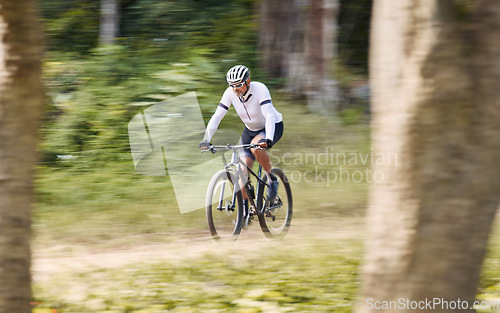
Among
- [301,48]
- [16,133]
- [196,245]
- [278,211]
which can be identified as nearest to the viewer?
[16,133]

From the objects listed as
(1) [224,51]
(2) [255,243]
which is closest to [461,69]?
(2) [255,243]

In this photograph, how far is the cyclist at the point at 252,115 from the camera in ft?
23.5

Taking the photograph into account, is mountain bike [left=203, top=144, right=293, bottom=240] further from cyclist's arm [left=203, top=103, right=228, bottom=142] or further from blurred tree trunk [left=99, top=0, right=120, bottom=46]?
blurred tree trunk [left=99, top=0, right=120, bottom=46]

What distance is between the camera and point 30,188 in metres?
3.77

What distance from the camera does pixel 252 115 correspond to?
7.55m

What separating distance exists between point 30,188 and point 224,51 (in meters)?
10.1

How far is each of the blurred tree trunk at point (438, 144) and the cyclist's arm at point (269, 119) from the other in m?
3.92

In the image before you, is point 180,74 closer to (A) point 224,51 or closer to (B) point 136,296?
(A) point 224,51

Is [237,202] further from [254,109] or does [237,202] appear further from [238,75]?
[238,75]

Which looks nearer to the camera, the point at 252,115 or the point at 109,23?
the point at 252,115

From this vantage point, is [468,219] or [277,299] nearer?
[468,219]

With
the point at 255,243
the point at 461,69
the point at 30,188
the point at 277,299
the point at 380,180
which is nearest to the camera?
the point at 461,69

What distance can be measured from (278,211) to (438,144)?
5.01 meters

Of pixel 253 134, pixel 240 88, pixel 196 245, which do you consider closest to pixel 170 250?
pixel 196 245
